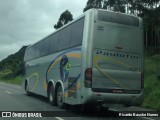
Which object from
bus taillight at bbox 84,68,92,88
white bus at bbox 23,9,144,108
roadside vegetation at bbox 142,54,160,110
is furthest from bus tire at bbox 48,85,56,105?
roadside vegetation at bbox 142,54,160,110

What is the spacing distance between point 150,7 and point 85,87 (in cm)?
3006

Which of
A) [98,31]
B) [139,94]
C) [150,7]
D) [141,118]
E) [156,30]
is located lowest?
[141,118]

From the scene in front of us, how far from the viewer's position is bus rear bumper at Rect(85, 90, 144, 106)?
12328mm

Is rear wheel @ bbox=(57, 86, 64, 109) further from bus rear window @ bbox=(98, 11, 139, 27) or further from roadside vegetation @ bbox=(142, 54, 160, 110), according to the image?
roadside vegetation @ bbox=(142, 54, 160, 110)

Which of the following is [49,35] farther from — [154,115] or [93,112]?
[154,115]

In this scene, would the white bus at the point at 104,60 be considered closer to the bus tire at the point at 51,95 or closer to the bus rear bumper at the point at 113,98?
the bus rear bumper at the point at 113,98

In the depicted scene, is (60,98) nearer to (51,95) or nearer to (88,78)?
(51,95)

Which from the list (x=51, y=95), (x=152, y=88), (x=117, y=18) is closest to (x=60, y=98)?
(x=51, y=95)

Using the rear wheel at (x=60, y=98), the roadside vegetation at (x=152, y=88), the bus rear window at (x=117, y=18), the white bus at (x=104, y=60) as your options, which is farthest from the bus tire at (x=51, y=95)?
the bus rear window at (x=117, y=18)

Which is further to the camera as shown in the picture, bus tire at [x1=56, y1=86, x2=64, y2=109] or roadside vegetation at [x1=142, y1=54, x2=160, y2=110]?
roadside vegetation at [x1=142, y1=54, x2=160, y2=110]

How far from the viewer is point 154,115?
520 inches

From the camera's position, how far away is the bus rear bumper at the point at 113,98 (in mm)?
12328

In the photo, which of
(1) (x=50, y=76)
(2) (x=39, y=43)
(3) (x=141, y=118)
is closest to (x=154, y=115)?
(3) (x=141, y=118)

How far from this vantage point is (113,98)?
1260cm
